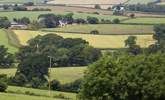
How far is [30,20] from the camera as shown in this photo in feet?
569

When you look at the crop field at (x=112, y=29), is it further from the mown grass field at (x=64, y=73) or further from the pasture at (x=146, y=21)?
the mown grass field at (x=64, y=73)

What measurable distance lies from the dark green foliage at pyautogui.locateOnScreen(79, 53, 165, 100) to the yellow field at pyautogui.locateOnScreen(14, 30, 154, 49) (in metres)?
65.6

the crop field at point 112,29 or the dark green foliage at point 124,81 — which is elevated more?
the dark green foliage at point 124,81

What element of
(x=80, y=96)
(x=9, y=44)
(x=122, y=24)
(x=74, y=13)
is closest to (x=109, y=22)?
(x=122, y=24)

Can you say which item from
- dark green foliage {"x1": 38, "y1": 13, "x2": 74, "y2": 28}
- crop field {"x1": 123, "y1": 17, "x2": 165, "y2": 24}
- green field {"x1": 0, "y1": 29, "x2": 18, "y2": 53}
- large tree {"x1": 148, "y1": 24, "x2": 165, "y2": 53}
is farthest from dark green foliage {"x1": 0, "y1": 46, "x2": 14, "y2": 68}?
crop field {"x1": 123, "y1": 17, "x2": 165, "y2": 24}

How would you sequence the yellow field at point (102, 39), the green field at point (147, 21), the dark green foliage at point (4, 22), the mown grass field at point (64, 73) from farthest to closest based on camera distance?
the green field at point (147, 21) → the dark green foliage at point (4, 22) → the yellow field at point (102, 39) → the mown grass field at point (64, 73)

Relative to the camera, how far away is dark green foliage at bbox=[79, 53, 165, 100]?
186ft

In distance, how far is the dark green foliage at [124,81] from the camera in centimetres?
5675

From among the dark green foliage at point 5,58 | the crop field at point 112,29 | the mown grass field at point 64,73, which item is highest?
the mown grass field at point 64,73

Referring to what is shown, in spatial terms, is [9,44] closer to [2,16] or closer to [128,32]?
[128,32]

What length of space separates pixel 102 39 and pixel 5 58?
92.5 ft

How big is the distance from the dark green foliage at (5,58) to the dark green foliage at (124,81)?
159 ft

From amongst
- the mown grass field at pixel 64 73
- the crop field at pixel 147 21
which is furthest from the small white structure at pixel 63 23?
the mown grass field at pixel 64 73

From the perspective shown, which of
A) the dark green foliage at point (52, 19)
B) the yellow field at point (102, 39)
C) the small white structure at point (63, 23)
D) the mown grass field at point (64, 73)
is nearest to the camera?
the mown grass field at point (64, 73)
